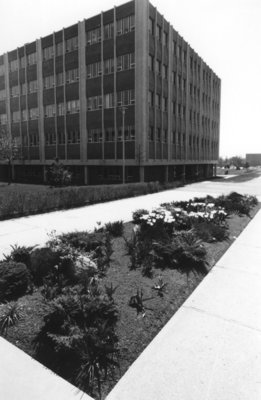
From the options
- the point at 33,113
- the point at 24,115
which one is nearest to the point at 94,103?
the point at 33,113

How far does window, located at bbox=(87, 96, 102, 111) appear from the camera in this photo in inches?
1404

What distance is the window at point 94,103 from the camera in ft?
117

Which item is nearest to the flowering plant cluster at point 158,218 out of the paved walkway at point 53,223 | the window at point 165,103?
the paved walkway at point 53,223

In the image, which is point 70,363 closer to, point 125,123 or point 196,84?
point 125,123

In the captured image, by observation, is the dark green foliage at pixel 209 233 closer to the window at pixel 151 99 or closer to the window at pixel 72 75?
the window at pixel 151 99

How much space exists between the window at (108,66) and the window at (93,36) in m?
3.22

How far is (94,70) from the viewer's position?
117ft

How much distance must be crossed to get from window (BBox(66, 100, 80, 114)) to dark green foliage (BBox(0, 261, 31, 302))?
3565cm

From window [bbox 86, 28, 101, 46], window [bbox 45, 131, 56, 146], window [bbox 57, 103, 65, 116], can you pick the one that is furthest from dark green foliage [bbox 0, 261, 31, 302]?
window [bbox 45, 131, 56, 146]

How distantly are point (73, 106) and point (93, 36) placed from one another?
9228mm

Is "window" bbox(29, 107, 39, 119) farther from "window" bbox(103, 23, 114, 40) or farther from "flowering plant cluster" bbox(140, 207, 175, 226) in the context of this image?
"flowering plant cluster" bbox(140, 207, 175, 226)

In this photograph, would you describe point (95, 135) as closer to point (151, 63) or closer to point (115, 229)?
point (151, 63)

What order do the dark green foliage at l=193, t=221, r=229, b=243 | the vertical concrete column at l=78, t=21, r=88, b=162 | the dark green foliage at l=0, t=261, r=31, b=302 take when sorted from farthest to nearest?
the vertical concrete column at l=78, t=21, r=88, b=162
the dark green foliage at l=193, t=221, r=229, b=243
the dark green foliage at l=0, t=261, r=31, b=302

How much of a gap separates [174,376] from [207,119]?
5714cm
